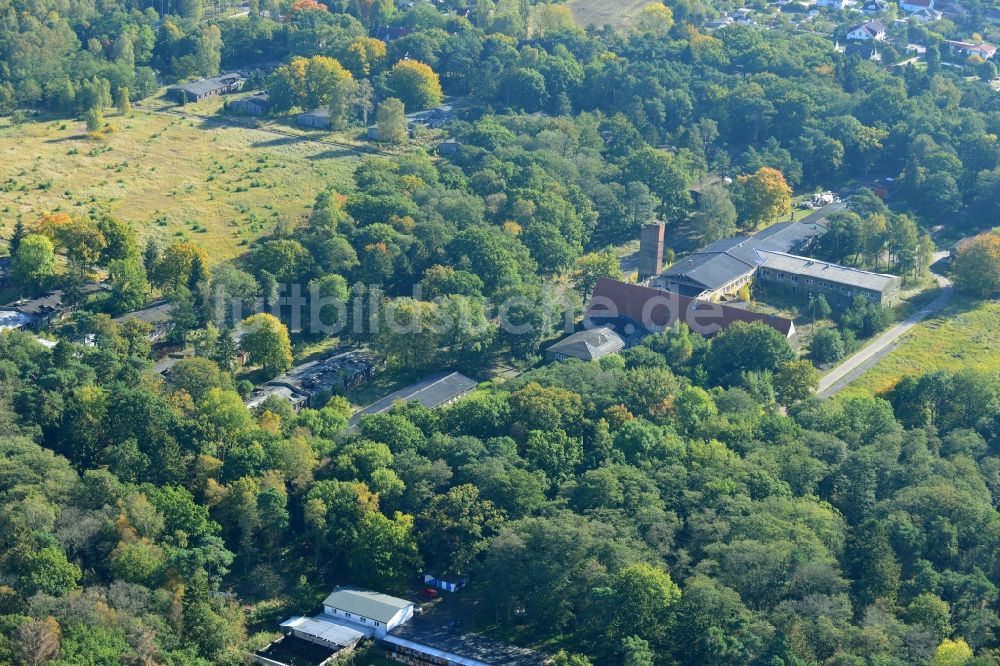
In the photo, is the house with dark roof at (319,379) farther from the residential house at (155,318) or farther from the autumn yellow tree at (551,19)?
the autumn yellow tree at (551,19)

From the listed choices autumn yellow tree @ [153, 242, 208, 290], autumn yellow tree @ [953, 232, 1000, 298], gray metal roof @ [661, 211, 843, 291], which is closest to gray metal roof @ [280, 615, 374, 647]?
autumn yellow tree @ [153, 242, 208, 290]

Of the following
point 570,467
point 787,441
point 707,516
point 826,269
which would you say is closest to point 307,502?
point 570,467

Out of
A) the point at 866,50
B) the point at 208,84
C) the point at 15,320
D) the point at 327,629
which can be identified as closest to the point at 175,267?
the point at 15,320

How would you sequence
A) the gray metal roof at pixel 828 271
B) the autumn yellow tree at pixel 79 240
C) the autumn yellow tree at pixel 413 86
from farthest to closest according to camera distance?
the autumn yellow tree at pixel 413 86 → the gray metal roof at pixel 828 271 → the autumn yellow tree at pixel 79 240

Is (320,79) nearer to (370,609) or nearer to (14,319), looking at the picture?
(14,319)

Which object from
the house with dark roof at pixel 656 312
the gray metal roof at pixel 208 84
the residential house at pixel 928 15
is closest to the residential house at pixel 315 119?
the gray metal roof at pixel 208 84
